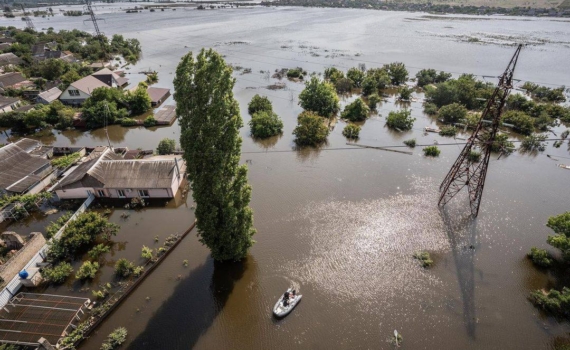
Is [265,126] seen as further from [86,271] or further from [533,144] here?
[533,144]

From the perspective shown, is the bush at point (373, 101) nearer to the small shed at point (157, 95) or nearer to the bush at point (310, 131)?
the bush at point (310, 131)

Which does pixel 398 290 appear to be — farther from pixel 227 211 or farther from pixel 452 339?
pixel 227 211

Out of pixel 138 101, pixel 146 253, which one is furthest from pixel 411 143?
pixel 138 101

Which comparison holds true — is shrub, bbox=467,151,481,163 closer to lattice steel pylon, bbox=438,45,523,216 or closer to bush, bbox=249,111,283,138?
lattice steel pylon, bbox=438,45,523,216

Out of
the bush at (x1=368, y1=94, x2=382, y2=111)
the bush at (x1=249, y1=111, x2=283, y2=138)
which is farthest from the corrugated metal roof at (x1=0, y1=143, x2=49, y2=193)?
the bush at (x1=368, y1=94, x2=382, y2=111)

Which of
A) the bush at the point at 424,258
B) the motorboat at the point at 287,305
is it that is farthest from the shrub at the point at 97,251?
the bush at the point at 424,258
